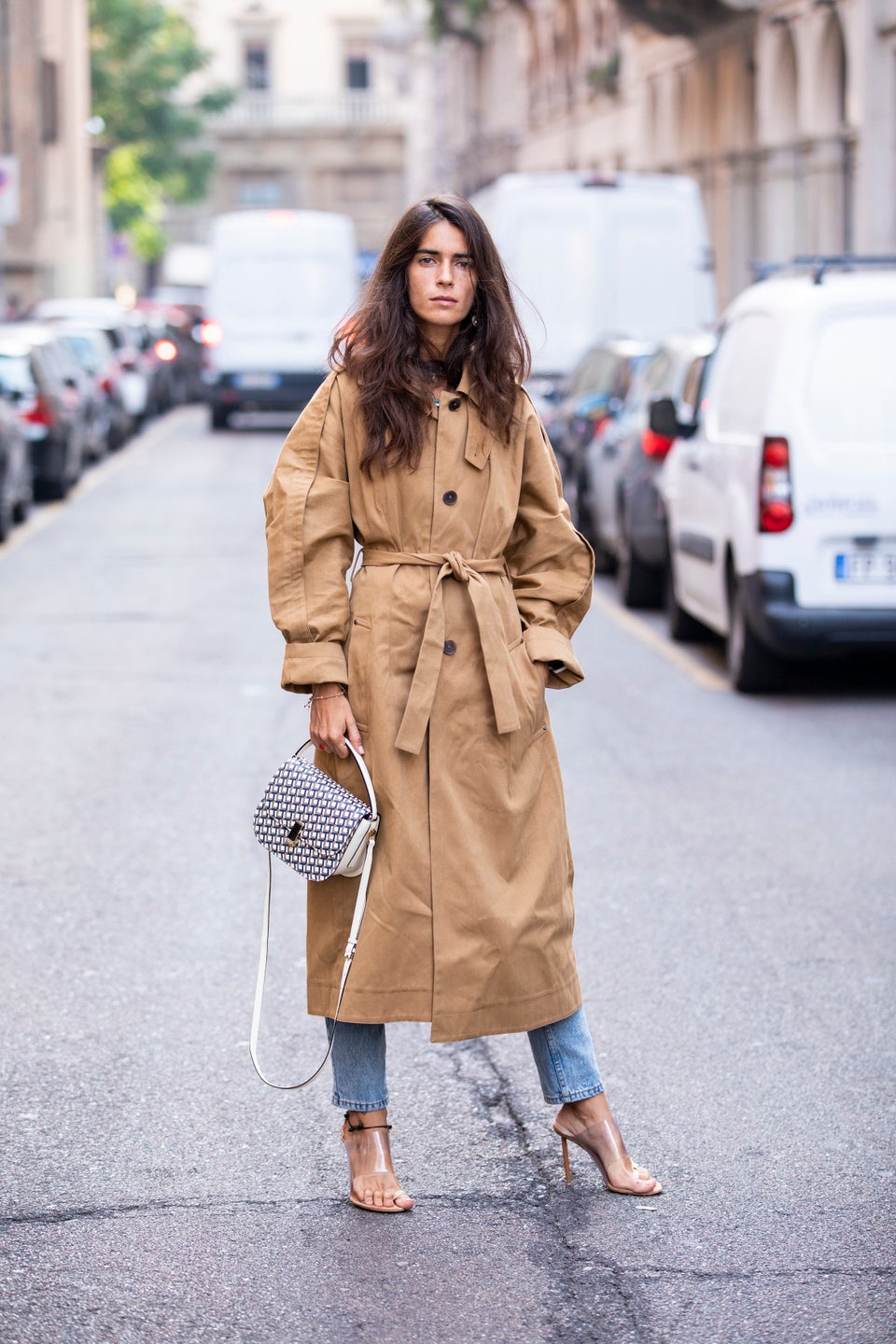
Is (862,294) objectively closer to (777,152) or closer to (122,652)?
(122,652)

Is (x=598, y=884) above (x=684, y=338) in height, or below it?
below

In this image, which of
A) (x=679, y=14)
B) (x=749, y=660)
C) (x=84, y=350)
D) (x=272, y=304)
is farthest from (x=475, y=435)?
(x=679, y=14)

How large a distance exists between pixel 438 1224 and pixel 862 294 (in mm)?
6777

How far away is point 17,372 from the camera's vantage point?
2002 cm

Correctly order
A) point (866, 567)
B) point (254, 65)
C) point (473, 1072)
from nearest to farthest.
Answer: point (473, 1072)
point (866, 567)
point (254, 65)

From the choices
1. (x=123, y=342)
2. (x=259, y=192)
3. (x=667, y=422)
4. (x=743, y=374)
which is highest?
(x=259, y=192)

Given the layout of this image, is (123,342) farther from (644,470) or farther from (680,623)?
(680,623)

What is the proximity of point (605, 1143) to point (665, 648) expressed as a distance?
25.9ft

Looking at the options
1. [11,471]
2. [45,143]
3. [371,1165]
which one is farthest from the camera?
[45,143]

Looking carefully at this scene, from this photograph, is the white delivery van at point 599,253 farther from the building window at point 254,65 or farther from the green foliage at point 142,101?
the building window at point 254,65

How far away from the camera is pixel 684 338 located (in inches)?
529

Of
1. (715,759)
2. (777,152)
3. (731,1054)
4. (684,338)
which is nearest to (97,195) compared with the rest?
(777,152)

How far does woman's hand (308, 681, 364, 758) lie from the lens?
4.02m

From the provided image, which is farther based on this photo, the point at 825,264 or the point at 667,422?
the point at 667,422
